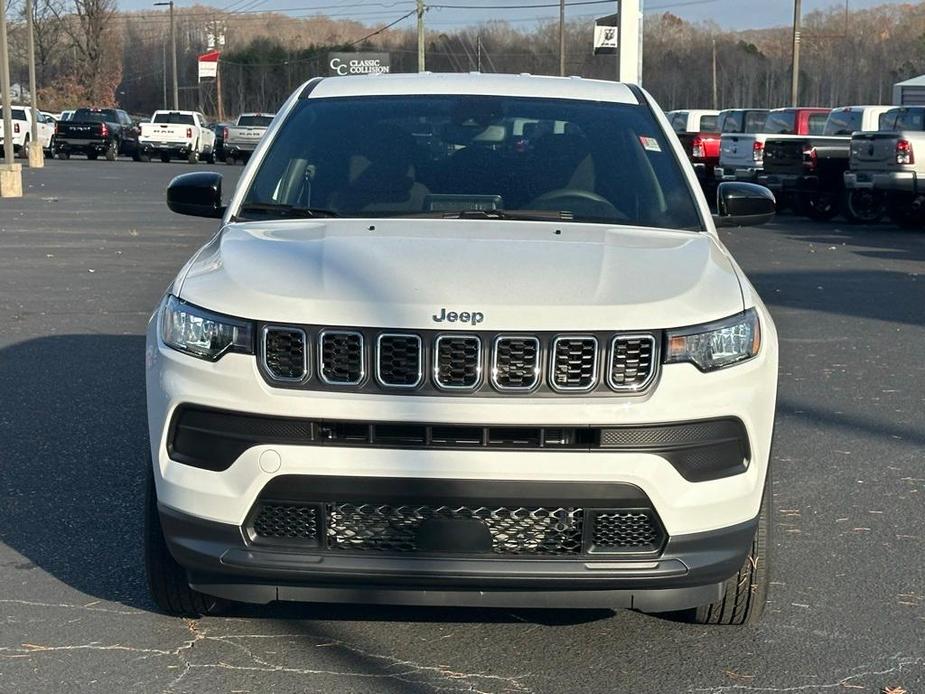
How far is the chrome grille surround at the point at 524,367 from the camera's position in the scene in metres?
3.78

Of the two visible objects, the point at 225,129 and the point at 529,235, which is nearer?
the point at 529,235

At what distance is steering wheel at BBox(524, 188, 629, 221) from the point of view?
5.09m

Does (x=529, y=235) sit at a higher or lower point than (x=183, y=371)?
higher

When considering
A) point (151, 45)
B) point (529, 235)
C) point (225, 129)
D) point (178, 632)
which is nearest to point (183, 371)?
point (178, 632)

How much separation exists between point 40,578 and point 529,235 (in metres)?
2.10

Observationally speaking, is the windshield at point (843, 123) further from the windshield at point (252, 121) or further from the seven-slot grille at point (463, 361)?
the windshield at point (252, 121)

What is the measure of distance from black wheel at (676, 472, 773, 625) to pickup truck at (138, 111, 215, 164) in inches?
1832

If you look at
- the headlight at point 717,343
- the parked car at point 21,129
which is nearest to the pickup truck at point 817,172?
the headlight at point 717,343

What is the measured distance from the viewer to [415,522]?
3.82 m

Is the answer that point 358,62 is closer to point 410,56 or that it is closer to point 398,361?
point 410,56

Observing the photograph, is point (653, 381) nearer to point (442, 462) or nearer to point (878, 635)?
point (442, 462)

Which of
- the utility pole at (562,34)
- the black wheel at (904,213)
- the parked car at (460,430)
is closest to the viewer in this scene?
the parked car at (460,430)

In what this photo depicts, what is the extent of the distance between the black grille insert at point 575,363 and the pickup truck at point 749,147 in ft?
67.6

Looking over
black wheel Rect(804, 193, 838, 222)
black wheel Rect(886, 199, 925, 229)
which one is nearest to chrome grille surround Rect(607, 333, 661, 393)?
black wheel Rect(886, 199, 925, 229)
